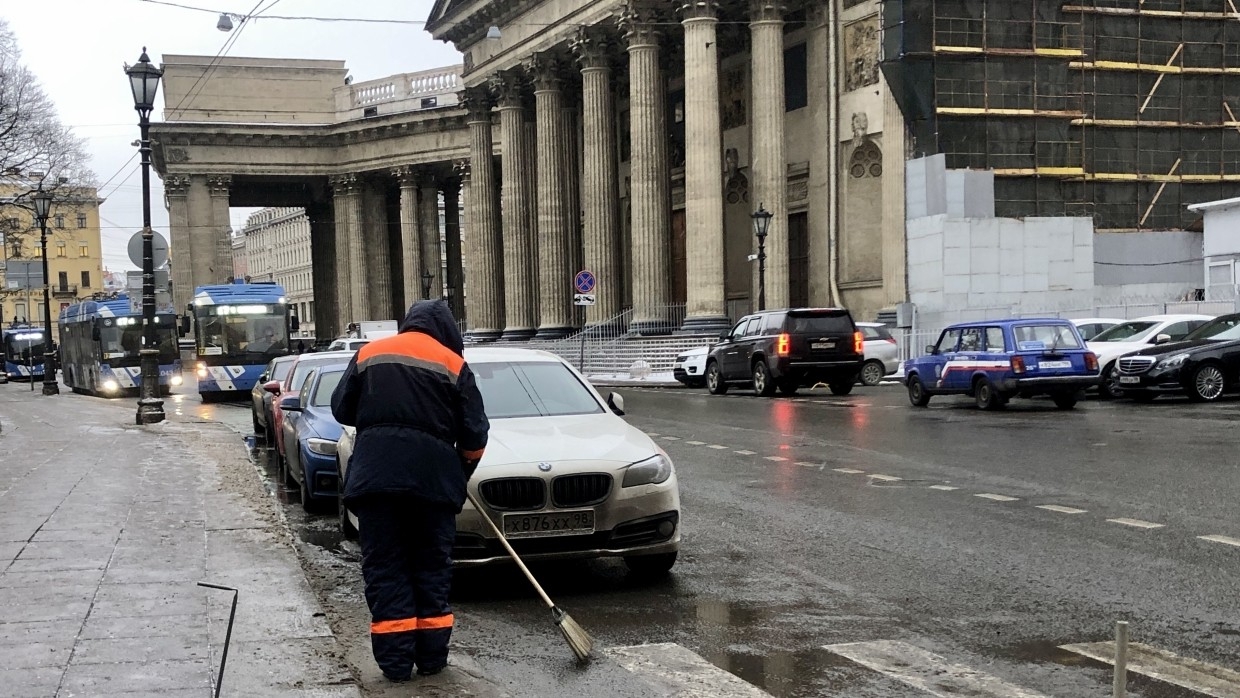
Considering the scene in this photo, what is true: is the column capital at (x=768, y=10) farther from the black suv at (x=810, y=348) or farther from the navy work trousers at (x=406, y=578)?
the navy work trousers at (x=406, y=578)

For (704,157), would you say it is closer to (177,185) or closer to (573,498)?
(573,498)

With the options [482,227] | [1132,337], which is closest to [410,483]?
[1132,337]

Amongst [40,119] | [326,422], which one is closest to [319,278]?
[40,119]

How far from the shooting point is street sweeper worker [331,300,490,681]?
19.3 feet

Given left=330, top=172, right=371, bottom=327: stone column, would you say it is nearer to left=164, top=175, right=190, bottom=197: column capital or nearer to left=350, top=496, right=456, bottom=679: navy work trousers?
left=164, top=175, right=190, bottom=197: column capital

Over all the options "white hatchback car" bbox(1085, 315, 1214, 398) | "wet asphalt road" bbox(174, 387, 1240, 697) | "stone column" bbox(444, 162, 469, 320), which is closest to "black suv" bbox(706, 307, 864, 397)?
"white hatchback car" bbox(1085, 315, 1214, 398)

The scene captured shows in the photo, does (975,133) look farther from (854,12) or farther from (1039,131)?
(854,12)

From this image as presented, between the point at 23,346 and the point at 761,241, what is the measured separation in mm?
50569

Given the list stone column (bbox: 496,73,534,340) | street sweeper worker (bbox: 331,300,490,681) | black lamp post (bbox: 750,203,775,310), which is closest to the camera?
street sweeper worker (bbox: 331,300,490,681)

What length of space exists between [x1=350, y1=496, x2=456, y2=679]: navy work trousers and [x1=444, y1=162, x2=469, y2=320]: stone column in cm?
6918

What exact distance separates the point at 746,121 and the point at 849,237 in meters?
7.49

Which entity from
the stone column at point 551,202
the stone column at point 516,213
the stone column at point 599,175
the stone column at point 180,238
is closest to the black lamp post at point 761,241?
the stone column at point 599,175

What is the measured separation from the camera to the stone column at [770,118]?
1524 inches

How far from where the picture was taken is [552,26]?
4825 centimetres
